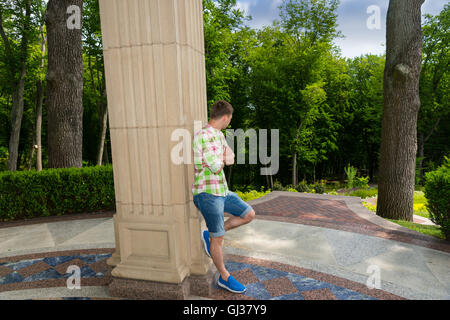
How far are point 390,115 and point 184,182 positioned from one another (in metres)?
6.59

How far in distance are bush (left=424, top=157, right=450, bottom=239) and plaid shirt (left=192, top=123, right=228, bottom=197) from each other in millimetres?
3769

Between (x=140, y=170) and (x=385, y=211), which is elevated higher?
(x=140, y=170)

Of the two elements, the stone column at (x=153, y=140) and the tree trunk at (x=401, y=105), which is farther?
the tree trunk at (x=401, y=105)

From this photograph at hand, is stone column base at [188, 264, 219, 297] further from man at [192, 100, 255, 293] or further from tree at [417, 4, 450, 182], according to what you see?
tree at [417, 4, 450, 182]

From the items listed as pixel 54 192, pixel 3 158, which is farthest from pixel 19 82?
pixel 3 158

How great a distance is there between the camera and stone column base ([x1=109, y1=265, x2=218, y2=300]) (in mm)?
2805

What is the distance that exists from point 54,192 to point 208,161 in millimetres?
5358

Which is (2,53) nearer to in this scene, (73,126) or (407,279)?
(73,126)

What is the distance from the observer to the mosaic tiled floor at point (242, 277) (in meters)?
2.88

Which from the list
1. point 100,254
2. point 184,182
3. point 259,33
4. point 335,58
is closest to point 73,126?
point 100,254

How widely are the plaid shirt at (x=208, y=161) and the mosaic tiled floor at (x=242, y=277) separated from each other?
112 cm

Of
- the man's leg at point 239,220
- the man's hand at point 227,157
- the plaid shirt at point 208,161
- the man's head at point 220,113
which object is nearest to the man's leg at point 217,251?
the man's leg at point 239,220

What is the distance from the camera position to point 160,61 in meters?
2.76

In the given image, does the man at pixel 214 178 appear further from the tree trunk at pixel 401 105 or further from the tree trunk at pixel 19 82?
the tree trunk at pixel 19 82
